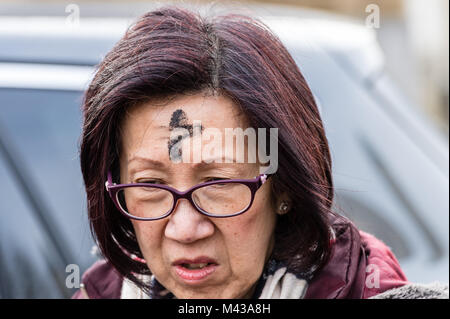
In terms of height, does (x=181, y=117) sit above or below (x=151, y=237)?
above

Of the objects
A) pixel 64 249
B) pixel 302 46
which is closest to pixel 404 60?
pixel 302 46

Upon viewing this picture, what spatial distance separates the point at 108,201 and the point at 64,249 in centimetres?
52

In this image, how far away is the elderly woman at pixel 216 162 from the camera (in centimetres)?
194

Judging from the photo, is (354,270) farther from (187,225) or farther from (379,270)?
(187,225)

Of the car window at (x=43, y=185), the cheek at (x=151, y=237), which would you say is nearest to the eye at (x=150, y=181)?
the cheek at (x=151, y=237)

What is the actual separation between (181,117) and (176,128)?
0.11 feet

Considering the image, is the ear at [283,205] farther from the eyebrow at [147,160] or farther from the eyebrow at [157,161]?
the eyebrow at [147,160]

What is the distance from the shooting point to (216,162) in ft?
6.33

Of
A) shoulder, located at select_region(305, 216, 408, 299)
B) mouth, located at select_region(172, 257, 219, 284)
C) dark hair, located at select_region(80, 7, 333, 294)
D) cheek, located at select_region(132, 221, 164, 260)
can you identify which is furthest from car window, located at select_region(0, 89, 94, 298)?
shoulder, located at select_region(305, 216, 408, 299)

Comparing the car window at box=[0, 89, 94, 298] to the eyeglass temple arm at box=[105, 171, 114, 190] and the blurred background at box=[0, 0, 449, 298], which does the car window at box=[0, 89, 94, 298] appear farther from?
the eyeglass temple arm at box=[105, 171, 114, 190]

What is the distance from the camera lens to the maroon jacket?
2070 millimetres

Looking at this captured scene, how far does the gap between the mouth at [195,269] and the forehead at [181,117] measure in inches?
12.0

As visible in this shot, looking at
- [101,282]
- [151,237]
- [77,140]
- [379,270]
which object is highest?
[77,140]

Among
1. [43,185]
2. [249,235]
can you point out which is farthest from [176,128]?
[43,185]
